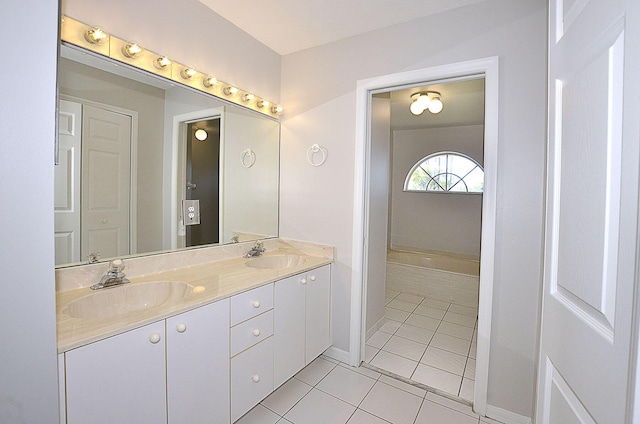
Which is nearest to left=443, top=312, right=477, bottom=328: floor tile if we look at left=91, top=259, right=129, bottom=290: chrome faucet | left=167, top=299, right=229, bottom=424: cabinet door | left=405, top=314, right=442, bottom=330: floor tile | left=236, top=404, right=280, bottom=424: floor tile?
left=405, top=314, right=442, bottom=330: floor tile

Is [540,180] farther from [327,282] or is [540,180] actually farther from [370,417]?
[370,417]

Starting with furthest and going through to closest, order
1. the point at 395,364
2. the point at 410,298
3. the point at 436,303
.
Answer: the point at 410,298
the point at 436,303
the point at 395,364

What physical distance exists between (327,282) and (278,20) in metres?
2.01

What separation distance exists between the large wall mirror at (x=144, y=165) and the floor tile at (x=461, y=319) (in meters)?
2.38

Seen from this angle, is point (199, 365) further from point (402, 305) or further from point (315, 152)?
point (402, 305)

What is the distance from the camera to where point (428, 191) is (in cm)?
491

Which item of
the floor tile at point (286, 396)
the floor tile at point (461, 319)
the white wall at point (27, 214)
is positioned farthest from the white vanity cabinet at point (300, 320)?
the floor tile at point (461, 319)

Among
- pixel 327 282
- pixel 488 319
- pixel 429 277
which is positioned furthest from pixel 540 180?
pixel 429 277

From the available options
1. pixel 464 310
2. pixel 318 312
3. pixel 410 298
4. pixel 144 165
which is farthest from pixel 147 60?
pixel 464 310

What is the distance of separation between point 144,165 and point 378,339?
2419 mm

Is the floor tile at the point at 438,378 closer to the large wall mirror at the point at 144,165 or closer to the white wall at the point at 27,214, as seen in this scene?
the large wall mirror at the point at 144,165

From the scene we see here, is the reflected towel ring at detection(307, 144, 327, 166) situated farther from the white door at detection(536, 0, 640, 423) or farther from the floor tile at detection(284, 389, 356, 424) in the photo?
the floor tile at detection(284, 389, 356, 424)

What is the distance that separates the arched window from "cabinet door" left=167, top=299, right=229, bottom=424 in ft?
14.3

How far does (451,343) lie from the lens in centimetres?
267
